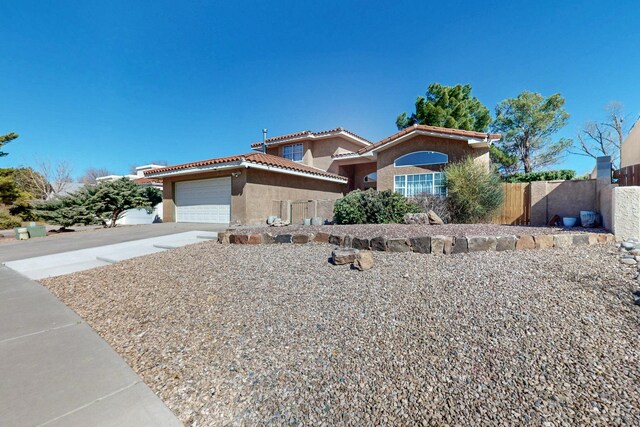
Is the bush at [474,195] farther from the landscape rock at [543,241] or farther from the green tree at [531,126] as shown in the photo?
the green tree at [531,126]

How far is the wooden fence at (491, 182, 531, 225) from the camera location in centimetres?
1002

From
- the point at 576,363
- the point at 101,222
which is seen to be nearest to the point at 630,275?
the point at 576,363

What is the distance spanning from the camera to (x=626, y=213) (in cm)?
542

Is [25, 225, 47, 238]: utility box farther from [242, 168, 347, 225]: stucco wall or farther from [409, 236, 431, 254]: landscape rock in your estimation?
[409, 236, 431, 254]: landscape rock

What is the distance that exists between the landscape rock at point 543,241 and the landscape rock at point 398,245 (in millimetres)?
2476

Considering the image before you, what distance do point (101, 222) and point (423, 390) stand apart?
17.6m

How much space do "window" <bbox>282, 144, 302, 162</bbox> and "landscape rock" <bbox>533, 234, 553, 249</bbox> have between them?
1609 centimetres

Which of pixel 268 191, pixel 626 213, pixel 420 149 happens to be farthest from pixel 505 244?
pixel 268 191

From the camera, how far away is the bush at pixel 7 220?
630 inches

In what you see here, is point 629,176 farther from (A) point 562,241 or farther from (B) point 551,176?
(B) point 551,176

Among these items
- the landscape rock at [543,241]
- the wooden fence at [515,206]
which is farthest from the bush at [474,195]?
the landscape rock at [543,241]

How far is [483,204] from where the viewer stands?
31.8 ft

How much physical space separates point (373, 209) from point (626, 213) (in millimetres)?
5484

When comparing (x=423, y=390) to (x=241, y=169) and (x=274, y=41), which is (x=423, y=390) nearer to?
(x=241, y=169)
